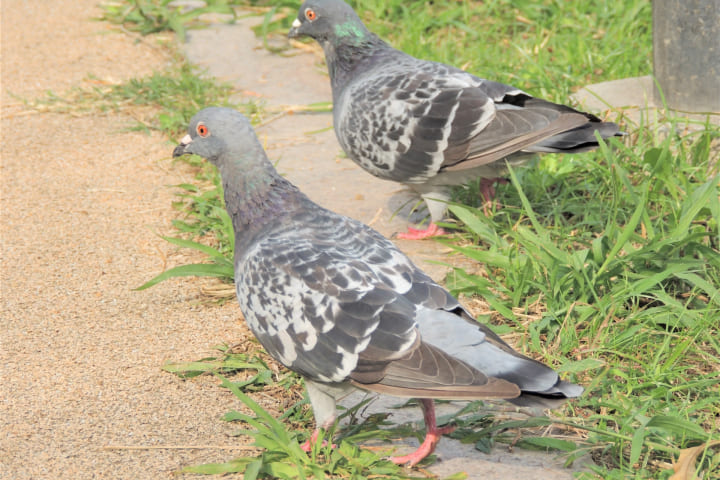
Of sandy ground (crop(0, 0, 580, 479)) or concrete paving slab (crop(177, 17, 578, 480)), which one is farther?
sandy ground (crop(0, 0, 580, 479))

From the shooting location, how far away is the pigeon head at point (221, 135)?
349 centimetres

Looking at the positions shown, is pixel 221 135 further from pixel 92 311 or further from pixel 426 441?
pixel 426 441

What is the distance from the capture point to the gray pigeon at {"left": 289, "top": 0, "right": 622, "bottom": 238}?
4.43m

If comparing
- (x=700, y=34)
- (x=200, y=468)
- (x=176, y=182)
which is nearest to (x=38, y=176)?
(x=176, y=182)

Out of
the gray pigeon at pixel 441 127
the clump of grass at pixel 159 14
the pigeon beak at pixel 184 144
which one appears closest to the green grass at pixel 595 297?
the gray pigeon at pixel 441 127

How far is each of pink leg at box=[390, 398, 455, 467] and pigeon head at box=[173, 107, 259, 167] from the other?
4.10ft

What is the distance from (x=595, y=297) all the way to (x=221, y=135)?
68.7 inches

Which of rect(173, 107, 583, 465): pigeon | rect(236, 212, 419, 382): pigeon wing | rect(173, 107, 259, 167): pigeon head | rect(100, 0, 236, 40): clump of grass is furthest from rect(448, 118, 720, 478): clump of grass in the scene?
rect(100, 0, 236, 40): clump of grass

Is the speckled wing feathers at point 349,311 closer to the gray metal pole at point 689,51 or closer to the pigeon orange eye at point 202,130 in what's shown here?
the pigeon orange eye at point 202,130

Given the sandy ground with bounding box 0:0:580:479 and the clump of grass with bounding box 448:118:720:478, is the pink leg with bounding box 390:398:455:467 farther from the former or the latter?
the clump of grass with bounding box 448:118:720:478

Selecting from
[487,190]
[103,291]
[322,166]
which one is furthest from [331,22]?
[103,291]

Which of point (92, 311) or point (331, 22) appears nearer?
point (92, 311)

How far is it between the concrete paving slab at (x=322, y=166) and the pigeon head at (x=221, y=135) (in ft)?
3.76

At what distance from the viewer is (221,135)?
352 centimetres
